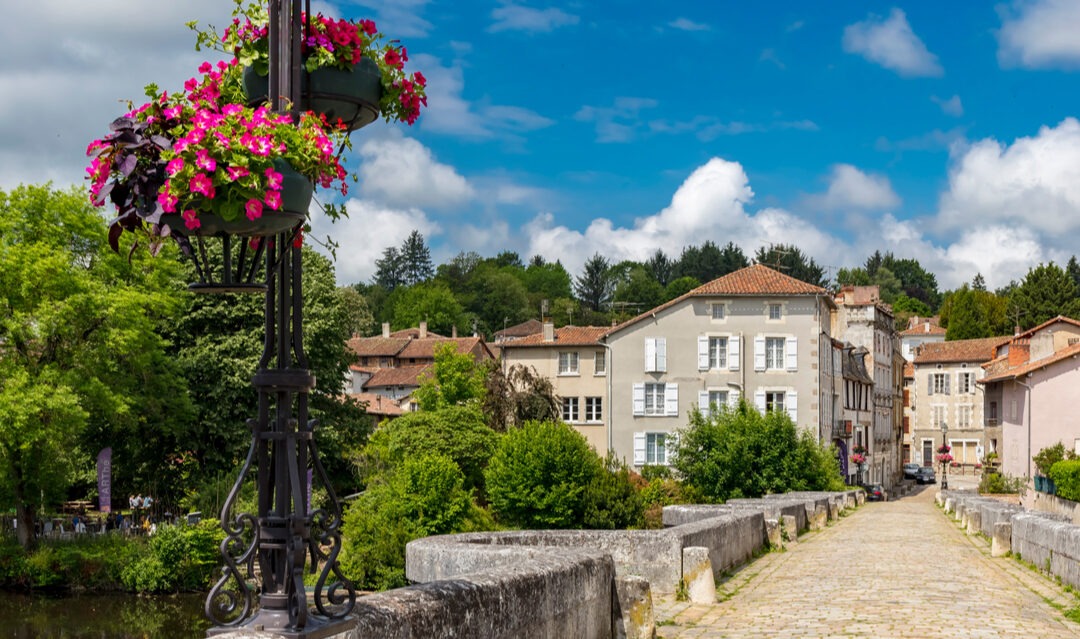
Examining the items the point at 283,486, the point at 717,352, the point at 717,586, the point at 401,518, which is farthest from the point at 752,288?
the point at 283,486

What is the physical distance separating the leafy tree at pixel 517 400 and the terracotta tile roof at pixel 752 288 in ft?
15.8

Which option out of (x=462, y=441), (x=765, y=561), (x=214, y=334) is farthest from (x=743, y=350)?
(x=765, y=561)

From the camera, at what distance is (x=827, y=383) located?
5694cm

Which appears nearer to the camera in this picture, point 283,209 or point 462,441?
point 283,209

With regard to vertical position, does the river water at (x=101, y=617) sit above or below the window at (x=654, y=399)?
below

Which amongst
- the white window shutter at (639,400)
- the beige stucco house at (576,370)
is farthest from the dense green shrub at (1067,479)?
the beige stucco house at (576,370)

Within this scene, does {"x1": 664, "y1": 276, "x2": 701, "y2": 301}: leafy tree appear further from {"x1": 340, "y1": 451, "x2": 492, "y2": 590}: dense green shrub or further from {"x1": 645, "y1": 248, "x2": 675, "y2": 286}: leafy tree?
{"x1": 340, "y1": 451, "x2": 492, "y2": 590}: dense green shrub

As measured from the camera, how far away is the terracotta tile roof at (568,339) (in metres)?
61.5

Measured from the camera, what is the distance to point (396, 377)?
86.5m

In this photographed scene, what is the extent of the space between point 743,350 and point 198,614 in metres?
30.0

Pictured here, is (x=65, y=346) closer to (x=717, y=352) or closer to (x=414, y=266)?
(x=717, y=352)

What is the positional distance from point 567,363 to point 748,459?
68.4 feet

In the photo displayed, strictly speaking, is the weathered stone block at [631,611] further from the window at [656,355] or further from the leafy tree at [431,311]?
the leafy tree at [431,311]

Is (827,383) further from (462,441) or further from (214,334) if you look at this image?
(214,334)
